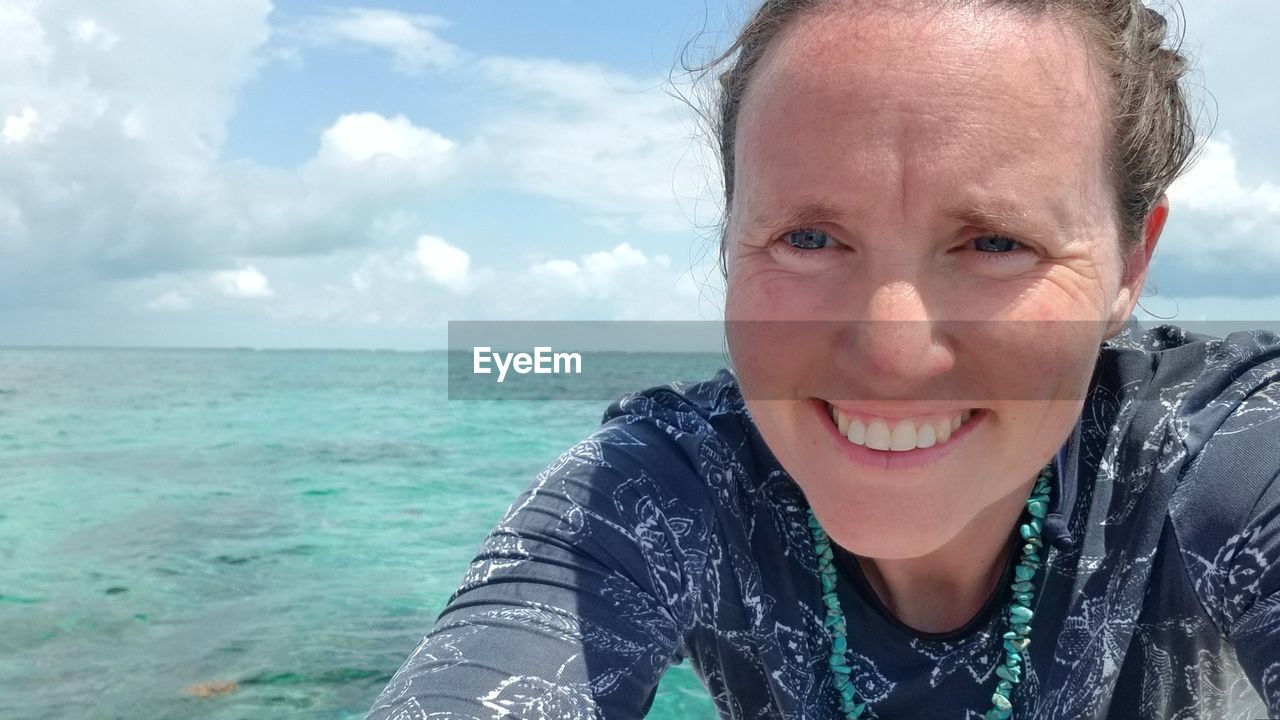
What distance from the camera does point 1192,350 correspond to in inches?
59.4

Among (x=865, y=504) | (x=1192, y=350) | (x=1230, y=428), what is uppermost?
(x=1192, y=350)

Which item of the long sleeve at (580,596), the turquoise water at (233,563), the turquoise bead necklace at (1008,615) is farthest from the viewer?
the turquoise water at (233,563)

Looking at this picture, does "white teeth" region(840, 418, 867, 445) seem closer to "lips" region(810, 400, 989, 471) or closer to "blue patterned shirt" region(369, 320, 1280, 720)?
"lips" region(810, 400, 989, 471)

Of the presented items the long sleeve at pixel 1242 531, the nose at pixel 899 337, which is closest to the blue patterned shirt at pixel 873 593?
the long sleeve at pixel 1242 531

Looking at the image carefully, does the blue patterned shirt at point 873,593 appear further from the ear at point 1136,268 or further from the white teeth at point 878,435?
the white teeth at point 878,435

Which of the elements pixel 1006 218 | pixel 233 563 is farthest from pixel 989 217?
pixel 233 563

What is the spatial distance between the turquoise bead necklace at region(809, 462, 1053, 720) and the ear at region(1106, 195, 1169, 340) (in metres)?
0.26

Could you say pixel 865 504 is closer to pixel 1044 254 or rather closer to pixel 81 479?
pixel 1044 254

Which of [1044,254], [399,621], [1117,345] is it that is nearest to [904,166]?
[1044,254]

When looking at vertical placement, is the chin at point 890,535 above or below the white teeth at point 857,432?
below

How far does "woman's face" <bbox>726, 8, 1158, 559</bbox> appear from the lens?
116cm

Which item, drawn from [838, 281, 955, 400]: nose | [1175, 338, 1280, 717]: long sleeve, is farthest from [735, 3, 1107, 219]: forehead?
[1175, 338, 1280, 717]: long sleeve

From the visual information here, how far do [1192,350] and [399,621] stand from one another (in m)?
4.90

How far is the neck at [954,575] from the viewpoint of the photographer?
4.73 ft
